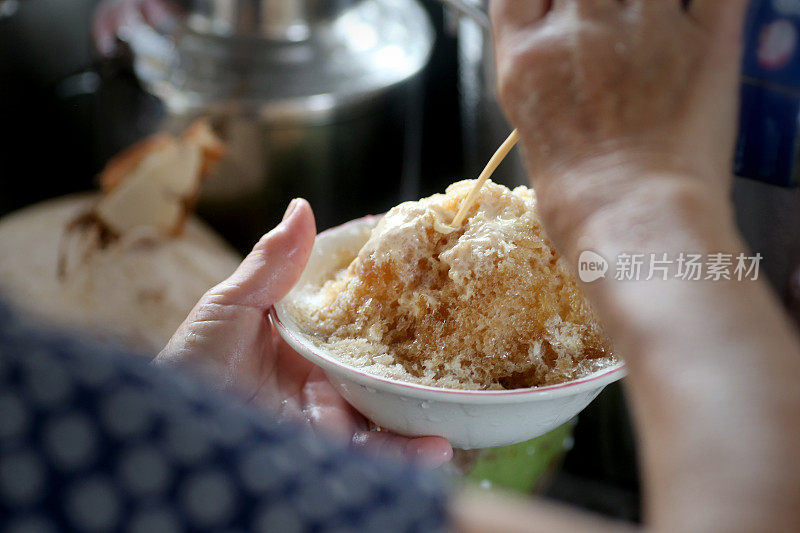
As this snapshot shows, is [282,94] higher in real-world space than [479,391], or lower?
lower

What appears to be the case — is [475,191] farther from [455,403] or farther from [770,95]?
[770,95]

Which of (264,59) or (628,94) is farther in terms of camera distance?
(264,59)

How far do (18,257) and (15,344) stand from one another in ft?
4.99

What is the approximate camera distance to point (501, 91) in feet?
1.85

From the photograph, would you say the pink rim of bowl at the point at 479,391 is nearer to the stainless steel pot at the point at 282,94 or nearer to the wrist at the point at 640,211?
the wrist at the point at 640,211

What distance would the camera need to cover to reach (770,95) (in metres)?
0.81

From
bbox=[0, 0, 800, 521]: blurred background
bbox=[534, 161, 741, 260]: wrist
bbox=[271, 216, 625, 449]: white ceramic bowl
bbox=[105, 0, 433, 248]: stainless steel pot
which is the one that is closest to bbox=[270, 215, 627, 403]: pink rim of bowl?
bbox=[271, 216, 625, 449]: white ceramic bowl

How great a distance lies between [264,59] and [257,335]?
3.48 ft

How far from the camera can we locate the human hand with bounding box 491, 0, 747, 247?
51 centimetres

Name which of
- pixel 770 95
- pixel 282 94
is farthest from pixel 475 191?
pixel 282 94

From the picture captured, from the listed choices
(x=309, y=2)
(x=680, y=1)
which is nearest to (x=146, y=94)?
(x=309, y=2)

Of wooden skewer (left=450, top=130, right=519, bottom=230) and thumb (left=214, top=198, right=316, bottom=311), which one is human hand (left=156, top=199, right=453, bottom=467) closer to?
thumb (left=214, top=198, right=316, bottom=311)

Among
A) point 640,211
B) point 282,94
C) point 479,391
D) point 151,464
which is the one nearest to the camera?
point 151,464

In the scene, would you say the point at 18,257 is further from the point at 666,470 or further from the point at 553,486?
the point at 666,470
